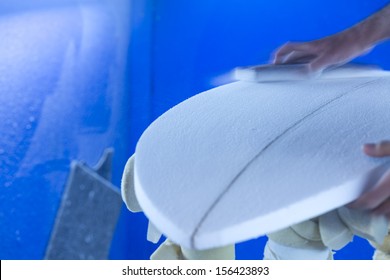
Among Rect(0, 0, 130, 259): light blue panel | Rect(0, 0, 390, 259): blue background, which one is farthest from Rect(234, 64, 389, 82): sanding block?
Rect(0, 0, 130, 259): light blue panel

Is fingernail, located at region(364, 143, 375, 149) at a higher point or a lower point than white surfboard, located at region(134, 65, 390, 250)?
higher

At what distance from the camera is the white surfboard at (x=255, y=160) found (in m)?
0.48

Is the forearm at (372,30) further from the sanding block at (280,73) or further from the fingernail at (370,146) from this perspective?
the fingernail at (370,146)

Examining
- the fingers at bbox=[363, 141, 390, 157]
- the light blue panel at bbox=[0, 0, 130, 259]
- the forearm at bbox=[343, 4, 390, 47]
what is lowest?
the light blue panel at bbox=[0, 0, 130, 259]

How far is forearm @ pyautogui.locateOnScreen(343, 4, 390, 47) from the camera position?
0.87m

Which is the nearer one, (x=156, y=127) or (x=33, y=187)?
(x=156, y=127)

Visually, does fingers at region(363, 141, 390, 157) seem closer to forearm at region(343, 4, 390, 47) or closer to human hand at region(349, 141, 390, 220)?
human hand at region(349, 141, 390, 220)

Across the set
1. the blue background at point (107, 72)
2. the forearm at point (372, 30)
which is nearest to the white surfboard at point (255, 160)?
the forearm at point (372, 30)

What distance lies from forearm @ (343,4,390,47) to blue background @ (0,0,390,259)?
0.22m

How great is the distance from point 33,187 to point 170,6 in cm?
57

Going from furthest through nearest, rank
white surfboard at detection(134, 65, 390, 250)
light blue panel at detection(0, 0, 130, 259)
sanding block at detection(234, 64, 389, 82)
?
light blue panel at detection(0, 0, 130, 259)
sanding block at detection(234, 64, 389, 82)
white surfboard at detection(134, 65, 390, 250)

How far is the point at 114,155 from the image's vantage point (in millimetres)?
997
